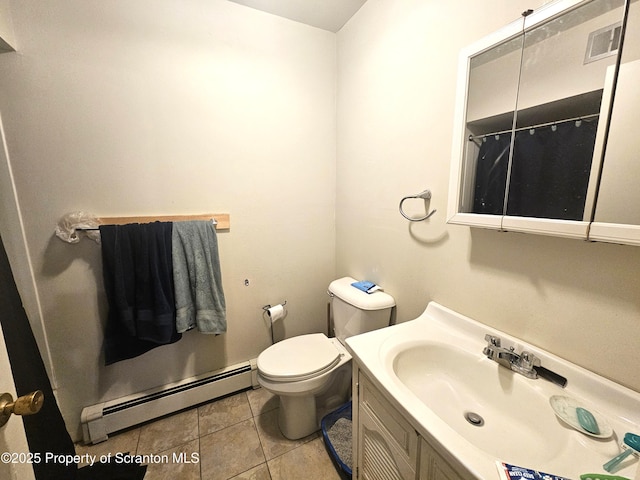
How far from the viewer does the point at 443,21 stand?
3.35ft

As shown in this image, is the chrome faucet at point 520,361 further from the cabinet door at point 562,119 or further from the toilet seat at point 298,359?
the toilet seat at point 298,359

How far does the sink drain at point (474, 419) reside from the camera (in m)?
0.80

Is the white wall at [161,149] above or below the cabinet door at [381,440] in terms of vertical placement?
above

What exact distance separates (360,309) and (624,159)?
1.07m

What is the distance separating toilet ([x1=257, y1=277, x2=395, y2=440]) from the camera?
1304 mm

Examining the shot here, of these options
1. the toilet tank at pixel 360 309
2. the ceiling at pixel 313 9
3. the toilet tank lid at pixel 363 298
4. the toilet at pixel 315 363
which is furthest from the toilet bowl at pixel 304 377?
the ceiling at pixel 313 9

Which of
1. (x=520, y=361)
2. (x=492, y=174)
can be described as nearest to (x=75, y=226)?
(x=492, y=174)

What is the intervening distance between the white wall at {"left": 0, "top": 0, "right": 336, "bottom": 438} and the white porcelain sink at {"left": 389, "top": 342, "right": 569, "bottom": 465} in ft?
3.58

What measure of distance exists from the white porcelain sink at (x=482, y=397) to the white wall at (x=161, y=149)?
1.05 m

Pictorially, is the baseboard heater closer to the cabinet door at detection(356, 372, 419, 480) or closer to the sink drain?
the cabinet door at detection(356, 372, 419, 480)

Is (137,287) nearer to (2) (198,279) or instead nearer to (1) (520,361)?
(2) (198,279)

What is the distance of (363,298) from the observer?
1.39 m

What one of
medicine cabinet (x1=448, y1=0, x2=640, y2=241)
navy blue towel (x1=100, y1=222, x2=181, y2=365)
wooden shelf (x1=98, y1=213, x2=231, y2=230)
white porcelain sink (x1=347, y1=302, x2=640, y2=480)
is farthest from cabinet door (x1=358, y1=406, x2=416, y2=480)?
wooden shelf (x1=98, y1=213, x2=231, y2=230)

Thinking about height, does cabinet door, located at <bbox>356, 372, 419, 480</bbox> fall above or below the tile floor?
above
